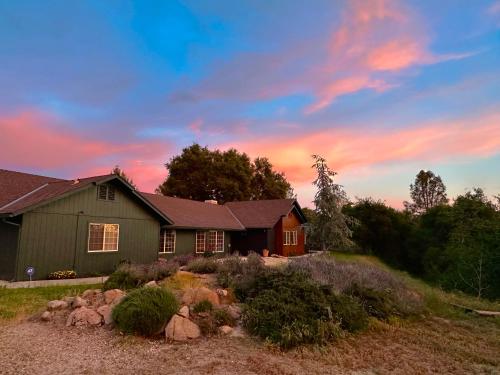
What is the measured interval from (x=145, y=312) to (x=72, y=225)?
34.1 feet

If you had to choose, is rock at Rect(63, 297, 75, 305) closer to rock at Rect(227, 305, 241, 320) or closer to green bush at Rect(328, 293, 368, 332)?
rock at Rect(227, 305, 241, 320)

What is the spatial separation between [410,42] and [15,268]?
55.3 feet

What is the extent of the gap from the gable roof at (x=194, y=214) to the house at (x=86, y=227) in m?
0.12

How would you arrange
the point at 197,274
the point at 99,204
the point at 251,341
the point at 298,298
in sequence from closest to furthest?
the point at 251,341
the point at 298,298
the point at 197,274
the point at 99,204

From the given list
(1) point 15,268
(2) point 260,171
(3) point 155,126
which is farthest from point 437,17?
(2) point 260,171

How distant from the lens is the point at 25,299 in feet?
33.3

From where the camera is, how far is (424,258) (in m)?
34.5

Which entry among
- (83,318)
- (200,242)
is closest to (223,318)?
(83,318)

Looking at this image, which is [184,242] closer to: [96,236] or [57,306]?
[96,236]

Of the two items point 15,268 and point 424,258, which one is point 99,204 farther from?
point 424,258

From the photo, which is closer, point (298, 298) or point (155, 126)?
point (298, 298)

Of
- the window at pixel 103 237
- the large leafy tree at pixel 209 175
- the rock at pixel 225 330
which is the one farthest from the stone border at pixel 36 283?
the large leafy tree at pixel 209 175

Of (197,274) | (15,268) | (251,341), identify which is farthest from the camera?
(15,268)

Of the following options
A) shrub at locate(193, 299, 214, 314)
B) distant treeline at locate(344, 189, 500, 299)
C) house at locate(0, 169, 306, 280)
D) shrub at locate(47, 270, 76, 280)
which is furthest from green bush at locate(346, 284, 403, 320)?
distant treeline at locate(344, 189, 500, 299)
